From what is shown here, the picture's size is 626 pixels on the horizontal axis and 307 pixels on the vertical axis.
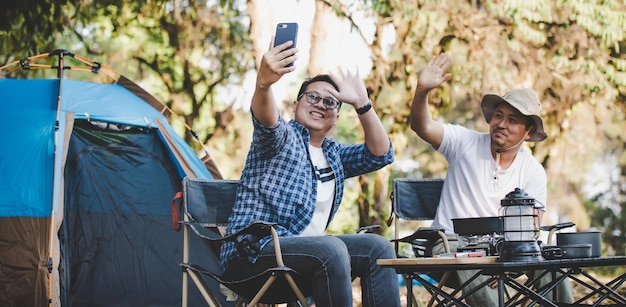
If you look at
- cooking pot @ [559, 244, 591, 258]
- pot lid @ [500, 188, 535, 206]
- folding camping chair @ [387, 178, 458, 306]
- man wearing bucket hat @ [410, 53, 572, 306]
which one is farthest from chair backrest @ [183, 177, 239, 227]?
cooking pot @ [559, 244, 591, 258]

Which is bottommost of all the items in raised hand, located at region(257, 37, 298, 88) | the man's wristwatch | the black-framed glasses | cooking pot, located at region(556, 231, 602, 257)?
cooking pot, located at region(556, 231, 602, 257)

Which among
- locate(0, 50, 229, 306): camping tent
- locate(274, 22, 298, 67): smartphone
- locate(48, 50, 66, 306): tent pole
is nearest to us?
locate(274, 22, 298, 67): smartphone

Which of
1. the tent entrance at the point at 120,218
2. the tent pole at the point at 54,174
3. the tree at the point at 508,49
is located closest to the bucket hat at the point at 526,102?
the tent entrance at the point at 120,218

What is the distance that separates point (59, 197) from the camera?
4.16 m

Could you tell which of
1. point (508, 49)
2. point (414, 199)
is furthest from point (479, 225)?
point (508, 49)

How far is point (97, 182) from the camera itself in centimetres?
466

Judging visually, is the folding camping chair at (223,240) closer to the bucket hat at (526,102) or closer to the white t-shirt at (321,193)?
the white t-shirt at (321,193)

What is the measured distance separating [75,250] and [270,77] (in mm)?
2496

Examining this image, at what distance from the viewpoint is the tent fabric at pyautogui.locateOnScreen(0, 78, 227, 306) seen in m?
4.24

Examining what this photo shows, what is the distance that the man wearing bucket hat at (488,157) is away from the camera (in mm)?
3371

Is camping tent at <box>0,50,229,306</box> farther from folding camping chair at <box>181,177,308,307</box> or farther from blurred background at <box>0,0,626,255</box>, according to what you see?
folding camping chair at <box>181,177,308,307</box>

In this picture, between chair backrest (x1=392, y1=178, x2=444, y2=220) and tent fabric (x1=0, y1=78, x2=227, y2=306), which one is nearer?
chair backrest (x1=392, y1=178, x2=444, y2=220)

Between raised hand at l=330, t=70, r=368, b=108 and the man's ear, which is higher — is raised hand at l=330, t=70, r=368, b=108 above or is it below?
above

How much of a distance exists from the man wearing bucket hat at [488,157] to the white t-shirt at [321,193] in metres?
0.52
